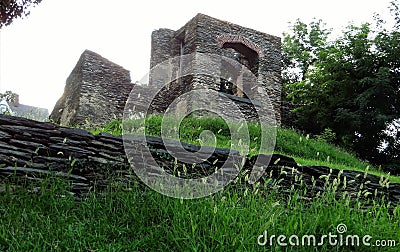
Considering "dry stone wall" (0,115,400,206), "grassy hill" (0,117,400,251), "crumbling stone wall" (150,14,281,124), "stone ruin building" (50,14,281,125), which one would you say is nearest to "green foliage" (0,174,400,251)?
"grassy hill" (0,117,400,251)

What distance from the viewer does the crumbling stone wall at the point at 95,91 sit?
1205cm

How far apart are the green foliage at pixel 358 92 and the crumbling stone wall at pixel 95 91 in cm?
649

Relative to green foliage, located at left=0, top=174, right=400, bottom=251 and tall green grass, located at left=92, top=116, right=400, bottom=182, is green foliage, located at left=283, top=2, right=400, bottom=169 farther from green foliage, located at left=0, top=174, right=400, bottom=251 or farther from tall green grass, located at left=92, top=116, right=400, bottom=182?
green foliage, located at left=0, top=174, right=400, bottom=251

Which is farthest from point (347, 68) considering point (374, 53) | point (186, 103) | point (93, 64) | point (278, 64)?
point (93, 64)

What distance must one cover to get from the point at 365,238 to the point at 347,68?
12.1 meters

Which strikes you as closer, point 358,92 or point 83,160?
point 83,160

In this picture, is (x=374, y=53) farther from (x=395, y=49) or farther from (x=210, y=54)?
(x=210, y=54)

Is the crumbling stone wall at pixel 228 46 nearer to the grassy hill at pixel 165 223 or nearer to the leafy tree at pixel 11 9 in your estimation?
the leafy tree at pixel 11 9

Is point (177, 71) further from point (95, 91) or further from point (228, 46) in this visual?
point (95, 91)

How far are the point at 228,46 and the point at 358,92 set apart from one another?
475 cm

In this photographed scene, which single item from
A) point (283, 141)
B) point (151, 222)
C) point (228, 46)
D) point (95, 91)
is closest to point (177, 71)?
point (228, 46)

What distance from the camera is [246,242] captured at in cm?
346

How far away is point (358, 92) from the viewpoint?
14672mm

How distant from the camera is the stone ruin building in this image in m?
12.3
